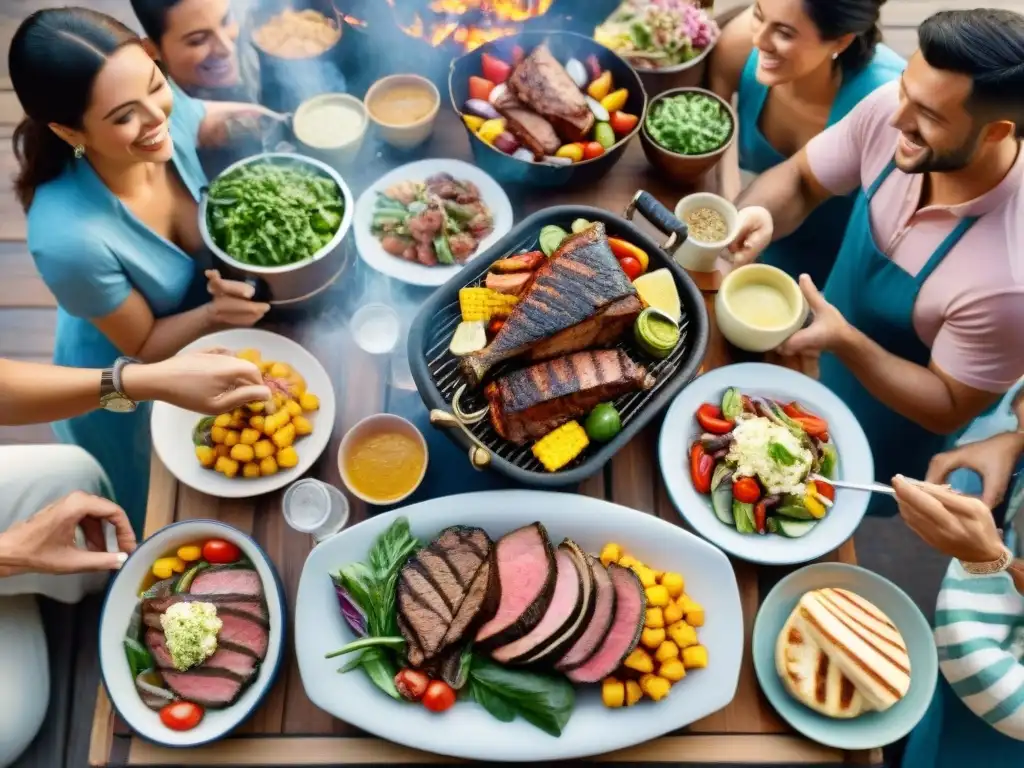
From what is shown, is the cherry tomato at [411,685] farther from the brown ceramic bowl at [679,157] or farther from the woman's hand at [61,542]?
the brown ceramic bowl at [679,157]

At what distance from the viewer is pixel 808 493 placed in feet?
7.52

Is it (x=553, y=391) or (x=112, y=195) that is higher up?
(x=112, y=195)

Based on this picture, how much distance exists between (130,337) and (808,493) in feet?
7.14

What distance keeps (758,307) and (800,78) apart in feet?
3.31

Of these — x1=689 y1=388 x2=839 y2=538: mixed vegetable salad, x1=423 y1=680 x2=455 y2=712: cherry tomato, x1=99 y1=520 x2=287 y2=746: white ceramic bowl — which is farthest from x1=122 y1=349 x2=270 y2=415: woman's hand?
x1=689 y1=388 x2=839 y2=538: mixed vegetable salad

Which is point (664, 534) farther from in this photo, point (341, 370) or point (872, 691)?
point (341, 370)

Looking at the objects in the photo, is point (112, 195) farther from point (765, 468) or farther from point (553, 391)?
point (765, 468)

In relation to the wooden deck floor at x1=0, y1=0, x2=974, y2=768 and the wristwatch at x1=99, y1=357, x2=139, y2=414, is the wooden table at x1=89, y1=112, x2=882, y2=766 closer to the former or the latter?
the wristwatch at x1=99, y1=357, x2=139, y2=414

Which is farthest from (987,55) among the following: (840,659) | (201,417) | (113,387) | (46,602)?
(46,602)

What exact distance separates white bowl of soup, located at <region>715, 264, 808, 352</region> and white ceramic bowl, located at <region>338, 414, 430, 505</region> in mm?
1058

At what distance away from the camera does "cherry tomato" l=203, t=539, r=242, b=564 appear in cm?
222

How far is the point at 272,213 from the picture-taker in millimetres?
2385

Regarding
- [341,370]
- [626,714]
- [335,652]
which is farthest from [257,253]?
[626,714]

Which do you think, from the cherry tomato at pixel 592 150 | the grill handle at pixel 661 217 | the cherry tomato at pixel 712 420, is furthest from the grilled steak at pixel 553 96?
the cherry tomato at pixel 712 420
